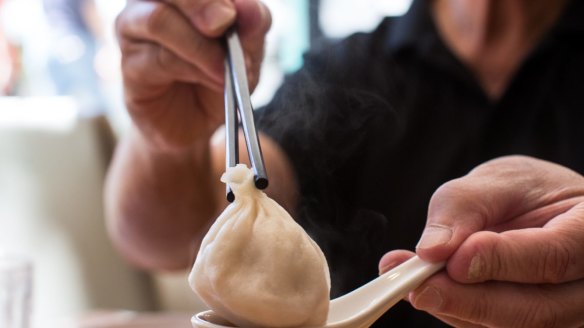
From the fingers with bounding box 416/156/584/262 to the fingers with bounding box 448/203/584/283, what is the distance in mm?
23

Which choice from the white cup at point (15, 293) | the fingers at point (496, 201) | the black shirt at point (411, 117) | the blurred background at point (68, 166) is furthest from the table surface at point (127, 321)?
the fingers at point (496, 201)

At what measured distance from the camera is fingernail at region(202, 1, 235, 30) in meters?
0.93

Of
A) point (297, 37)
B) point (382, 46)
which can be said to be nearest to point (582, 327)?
point (382, 46)

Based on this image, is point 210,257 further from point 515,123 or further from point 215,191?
point 515,123

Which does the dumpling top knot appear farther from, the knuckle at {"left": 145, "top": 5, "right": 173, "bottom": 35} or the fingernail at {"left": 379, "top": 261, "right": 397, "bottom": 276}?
the knuckle at {"left": 145, "top": 5, "right": 173, "bottom": 35}

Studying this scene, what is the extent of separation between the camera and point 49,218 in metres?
2.24

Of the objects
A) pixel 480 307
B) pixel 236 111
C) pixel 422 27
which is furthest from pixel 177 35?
pixel 422 27

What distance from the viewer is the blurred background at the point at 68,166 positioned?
7.11ft

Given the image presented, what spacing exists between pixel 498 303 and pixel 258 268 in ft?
0.81

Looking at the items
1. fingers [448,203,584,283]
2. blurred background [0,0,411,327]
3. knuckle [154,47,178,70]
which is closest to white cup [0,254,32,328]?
blurred background [0,0,411,327]

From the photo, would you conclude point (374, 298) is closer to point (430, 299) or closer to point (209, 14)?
point (430, 299)

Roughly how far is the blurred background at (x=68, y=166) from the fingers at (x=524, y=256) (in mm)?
863

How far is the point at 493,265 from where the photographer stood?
70cm

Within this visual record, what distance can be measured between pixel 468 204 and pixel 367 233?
327 mm
